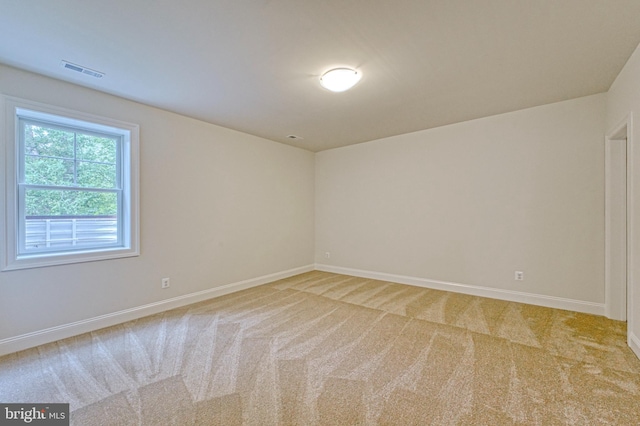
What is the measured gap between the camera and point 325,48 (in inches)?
90.4

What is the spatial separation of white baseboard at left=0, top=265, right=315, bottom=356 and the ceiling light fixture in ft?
11.0

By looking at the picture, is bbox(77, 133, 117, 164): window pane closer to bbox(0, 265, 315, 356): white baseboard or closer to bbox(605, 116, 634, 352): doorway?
bbox(0, 265, 315, 356): white baseboard

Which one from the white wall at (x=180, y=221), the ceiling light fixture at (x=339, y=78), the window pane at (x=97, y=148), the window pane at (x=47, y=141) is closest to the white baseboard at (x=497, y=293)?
the white wall at (x=180, y=221)

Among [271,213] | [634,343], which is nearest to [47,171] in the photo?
[271,213]

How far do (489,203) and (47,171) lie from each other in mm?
5553

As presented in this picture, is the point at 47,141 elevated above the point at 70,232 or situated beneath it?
elevated above

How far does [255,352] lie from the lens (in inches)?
98.8

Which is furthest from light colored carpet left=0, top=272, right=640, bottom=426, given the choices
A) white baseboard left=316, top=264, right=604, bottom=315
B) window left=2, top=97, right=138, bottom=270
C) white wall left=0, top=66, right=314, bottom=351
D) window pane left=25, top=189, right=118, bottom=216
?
window pane left=25, top=189, right=118, bottom=216

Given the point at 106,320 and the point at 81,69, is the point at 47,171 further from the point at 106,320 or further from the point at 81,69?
the point at 106,320

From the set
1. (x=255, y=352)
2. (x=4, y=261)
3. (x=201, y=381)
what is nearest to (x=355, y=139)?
(x=255, y=352)

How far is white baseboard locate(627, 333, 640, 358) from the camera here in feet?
7.58

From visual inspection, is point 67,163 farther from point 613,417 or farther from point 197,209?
point 613,417

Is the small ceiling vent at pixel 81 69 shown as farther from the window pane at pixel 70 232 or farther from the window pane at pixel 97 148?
the window pane at pixel 70 232

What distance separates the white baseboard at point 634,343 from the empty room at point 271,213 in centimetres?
3
